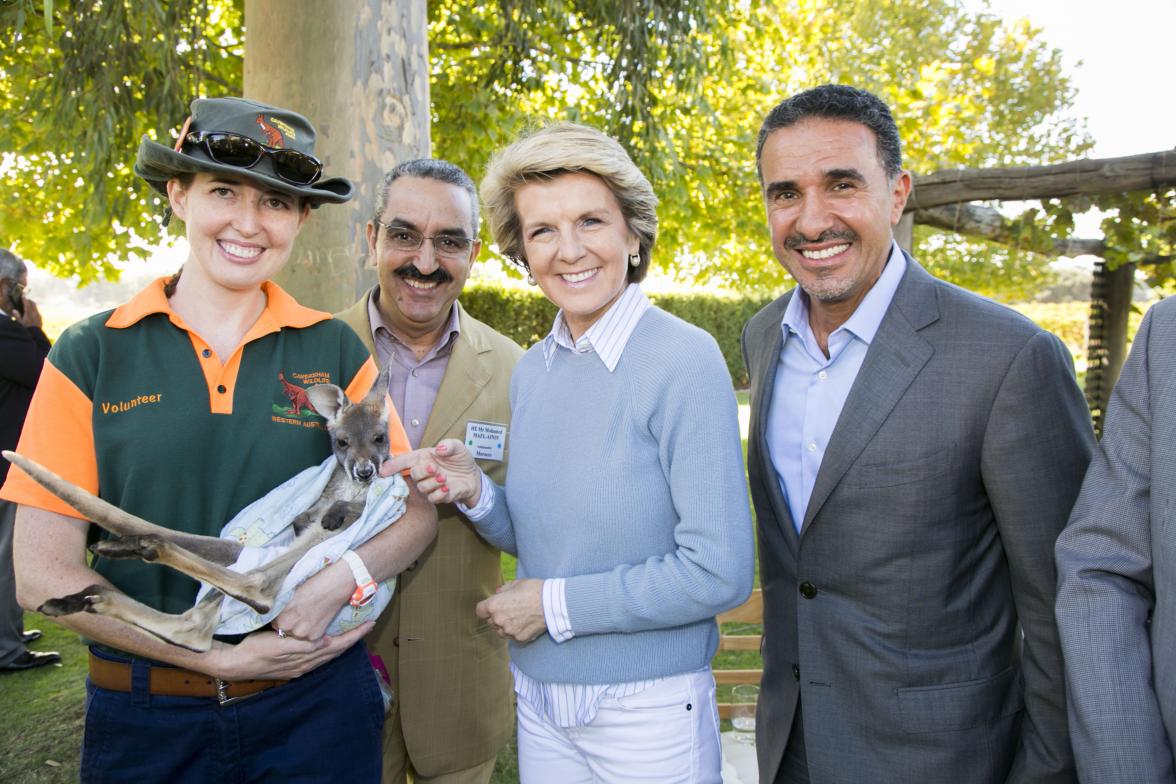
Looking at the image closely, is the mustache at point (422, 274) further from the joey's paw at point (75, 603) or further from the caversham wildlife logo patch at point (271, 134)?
the joey's paw at point (75, 603)

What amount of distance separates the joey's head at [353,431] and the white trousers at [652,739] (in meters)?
0.88

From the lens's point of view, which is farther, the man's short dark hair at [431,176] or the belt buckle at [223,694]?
the man's short dark hair at [431,176]

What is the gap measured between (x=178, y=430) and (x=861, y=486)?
1.76m

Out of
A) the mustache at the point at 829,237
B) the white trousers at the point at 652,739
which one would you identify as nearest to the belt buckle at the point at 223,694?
the white trousers at the point at 652,739

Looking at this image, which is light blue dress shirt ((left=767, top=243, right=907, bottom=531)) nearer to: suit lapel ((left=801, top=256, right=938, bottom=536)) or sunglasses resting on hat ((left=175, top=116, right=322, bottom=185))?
suit lapel ((left=801, top=256, right=938, bottom=536))

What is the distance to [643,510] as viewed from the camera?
7.38 feet

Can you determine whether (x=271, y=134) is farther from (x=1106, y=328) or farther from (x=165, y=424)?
(x=1106, y=328)

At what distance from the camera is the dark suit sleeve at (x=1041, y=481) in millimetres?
2107

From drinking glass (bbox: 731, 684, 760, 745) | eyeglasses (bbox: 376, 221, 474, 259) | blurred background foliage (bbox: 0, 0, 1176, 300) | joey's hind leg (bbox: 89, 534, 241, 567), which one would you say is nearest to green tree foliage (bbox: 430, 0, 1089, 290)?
blurred background foliage (bbox: 0, 0, 1176, 300)

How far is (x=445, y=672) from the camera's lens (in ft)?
10.2

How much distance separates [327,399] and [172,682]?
808mm

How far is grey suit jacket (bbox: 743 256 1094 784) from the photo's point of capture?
2125 mm

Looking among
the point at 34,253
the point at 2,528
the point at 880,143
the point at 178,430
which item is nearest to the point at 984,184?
the point at 880,143

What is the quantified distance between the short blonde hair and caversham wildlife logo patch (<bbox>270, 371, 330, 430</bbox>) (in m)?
0.80
